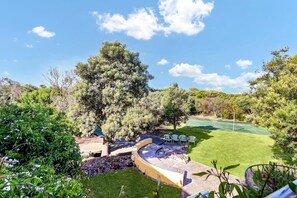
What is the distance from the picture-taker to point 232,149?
50.1 ft

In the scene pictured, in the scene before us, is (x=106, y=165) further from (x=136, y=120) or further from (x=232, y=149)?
Answer: (x=232, y=149)

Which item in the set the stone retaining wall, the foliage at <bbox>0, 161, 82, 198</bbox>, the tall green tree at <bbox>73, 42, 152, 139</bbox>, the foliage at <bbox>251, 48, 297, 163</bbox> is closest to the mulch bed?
the stone retaining wall

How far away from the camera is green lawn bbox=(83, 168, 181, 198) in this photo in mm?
8180

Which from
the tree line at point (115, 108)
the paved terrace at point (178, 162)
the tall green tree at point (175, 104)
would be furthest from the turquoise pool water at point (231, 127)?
the paved terrace at point (178, 162)

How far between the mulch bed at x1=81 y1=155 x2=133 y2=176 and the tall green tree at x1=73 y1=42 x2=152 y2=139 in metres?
1.35

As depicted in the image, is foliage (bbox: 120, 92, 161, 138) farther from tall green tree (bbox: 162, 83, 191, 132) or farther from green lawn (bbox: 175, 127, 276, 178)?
tall green tree (bbox: 162, 83, 191, 132)

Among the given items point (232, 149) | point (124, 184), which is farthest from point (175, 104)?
point (124, 184)

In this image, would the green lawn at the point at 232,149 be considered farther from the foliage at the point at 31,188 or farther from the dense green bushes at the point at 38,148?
the foliage at the point at 31,188

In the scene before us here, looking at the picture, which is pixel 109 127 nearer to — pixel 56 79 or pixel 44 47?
pixel 44 47

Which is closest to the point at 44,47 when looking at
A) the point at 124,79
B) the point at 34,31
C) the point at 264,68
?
the point at 34,31

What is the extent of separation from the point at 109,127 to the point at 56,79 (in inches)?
514

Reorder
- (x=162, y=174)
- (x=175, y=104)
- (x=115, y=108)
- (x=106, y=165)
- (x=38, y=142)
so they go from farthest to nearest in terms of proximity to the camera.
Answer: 1. (x=175, y=104)
2. (x=115, y=108)
3. (x=106, y=165)
4. (x=162, y=174)
5. (x=38, y=142)

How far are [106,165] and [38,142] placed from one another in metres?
8.26

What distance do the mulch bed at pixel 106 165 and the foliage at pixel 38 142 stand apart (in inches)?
263
